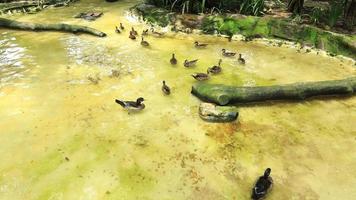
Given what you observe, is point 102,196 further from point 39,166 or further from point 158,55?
point 158,55

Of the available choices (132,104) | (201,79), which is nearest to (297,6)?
(201,79)

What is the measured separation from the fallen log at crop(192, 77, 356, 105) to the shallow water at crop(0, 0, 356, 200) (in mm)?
203

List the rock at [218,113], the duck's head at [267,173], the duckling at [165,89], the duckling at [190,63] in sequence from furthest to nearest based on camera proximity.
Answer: the duckling at [190,63] < the duckling at [165,89] < the rock at [218,113] < the duck's head at [267,173]

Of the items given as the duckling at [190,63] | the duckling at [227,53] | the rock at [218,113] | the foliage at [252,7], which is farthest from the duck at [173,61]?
the foliage at [252,7]

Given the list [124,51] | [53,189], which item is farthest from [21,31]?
[53,189]

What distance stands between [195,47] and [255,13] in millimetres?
3141

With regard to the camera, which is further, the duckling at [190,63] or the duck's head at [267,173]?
the duckling at [190,63]

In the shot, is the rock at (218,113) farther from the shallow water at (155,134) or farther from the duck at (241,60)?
the duck at (241,60)

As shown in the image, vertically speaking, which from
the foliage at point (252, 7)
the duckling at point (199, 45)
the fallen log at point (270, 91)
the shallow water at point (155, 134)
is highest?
the foliage at point (252, 7)

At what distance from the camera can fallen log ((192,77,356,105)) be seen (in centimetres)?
815

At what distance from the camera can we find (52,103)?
824 cm

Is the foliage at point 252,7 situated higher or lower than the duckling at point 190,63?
higher

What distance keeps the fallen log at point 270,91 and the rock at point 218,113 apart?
239mm

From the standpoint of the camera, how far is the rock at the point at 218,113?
772cm
